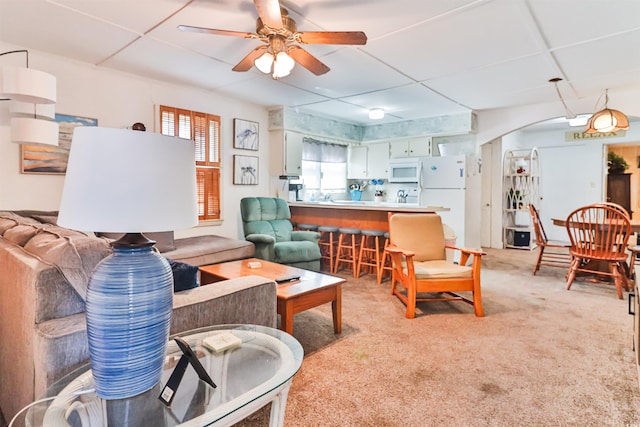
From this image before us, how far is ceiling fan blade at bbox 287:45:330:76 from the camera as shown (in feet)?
8.57

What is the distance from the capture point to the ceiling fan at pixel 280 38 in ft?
7.04

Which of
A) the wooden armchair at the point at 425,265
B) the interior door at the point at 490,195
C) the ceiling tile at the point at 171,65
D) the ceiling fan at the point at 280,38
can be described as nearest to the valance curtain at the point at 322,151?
the ceiling tile at the point at 171,65

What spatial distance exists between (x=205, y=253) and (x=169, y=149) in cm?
276

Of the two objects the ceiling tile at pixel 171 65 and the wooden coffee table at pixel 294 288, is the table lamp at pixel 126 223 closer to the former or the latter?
the wooden coffee table at pixel 294 288

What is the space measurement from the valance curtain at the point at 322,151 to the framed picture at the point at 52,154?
10.9ft

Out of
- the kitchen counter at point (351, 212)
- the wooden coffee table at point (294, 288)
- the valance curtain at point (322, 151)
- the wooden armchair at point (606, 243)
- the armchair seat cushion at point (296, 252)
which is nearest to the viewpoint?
the wooden coffee table at point (294, 288)

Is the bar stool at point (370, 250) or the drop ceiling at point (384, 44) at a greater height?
the drop ceiling at point (384, 44)

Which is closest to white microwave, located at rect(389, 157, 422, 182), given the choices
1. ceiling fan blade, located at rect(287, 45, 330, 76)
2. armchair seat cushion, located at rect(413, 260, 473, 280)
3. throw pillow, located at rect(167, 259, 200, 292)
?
armchair seat cushion, located at rect(413, 260, 473, 280)

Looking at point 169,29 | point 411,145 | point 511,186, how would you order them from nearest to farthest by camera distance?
1. point 169,29
2. point 411,145
3. point 511,186

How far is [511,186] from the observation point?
6734mm

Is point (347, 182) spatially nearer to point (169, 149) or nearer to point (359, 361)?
point (359, 361)

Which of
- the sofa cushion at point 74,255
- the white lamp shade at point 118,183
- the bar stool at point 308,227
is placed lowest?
the bar stool at point 308,227

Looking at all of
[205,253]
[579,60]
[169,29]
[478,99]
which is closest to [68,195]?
[169,29]

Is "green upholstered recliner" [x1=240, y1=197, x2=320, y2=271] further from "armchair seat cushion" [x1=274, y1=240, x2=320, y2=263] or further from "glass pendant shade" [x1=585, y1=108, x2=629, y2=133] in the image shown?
"glass pendant shade" [x1=585, y1=108, x2=629, y2=133]
